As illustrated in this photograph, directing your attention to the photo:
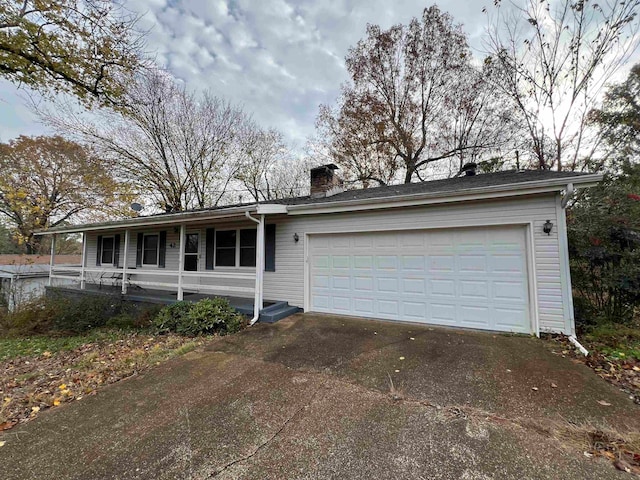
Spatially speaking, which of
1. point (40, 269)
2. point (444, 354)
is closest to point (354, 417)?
point (444, 354)

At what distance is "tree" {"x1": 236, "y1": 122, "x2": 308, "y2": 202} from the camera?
53.4 feet

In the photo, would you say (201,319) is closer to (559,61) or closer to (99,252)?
(99,252)

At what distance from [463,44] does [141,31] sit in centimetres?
1322

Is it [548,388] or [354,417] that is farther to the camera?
[548,388]

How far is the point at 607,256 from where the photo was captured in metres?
4.73

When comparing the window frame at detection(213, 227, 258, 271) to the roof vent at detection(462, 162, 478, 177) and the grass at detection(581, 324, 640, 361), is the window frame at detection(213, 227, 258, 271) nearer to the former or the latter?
the roof vent at detection(462, 162, 478, 177)

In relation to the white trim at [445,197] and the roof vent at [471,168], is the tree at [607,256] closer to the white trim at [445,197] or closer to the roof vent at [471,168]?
the white trim at [445,197]

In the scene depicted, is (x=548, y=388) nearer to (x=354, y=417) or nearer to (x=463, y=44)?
(x=354, y=417)

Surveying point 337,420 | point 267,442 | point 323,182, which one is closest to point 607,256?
point 337,420

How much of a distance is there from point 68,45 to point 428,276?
32.2ft

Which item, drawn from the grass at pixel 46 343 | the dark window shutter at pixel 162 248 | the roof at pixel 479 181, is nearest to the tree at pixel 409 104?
the roof at pixel 479 181

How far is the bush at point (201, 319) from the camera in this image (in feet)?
18.1

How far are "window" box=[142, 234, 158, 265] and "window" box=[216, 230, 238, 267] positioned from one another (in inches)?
127

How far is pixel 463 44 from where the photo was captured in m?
12.5
